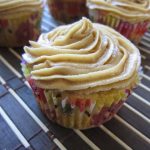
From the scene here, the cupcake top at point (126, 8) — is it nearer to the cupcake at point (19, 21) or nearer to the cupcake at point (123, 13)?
the cupcake at point (123, 13)

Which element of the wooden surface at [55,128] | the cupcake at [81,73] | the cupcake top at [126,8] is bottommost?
the wooden surface at [55,128]

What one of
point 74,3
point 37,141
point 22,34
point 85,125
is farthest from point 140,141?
point 74,3

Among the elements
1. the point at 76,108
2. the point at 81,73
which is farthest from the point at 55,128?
the point at 81,73

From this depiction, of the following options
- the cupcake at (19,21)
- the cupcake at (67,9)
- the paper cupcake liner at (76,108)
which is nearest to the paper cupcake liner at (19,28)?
the cupcake at (19,21)

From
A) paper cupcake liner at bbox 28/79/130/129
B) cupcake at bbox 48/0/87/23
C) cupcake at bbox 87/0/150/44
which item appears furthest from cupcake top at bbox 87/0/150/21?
paper cupcake liner at bbox 28/79/130/129

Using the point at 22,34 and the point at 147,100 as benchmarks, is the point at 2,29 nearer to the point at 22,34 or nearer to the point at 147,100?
the point at 22,34

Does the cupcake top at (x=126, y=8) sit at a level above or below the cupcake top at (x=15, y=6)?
below

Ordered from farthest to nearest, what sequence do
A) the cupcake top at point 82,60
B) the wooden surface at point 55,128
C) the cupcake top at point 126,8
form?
the cupcake top at point 126,8 < the wooden surface at point 55,128 < the cupcake top at point 82,60
